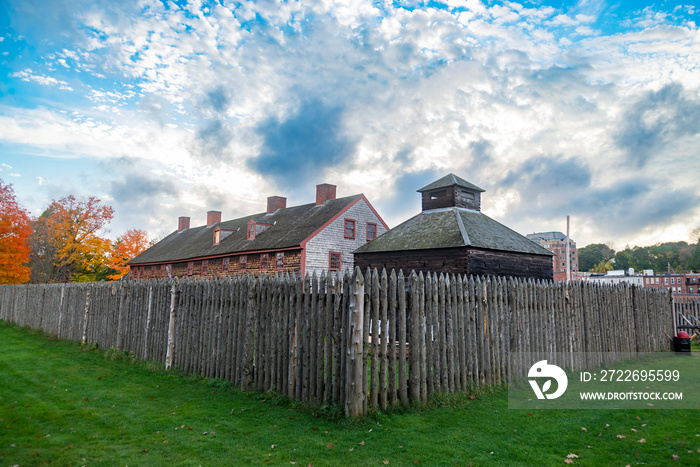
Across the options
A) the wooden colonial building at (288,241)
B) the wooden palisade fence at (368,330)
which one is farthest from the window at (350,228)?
the wooden palisade fence at (368,330)

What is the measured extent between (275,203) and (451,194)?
19.3 m

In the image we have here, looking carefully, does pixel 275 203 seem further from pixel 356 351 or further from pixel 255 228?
pixel 356 351

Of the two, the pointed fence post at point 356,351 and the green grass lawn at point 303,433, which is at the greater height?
the pointed fence post at point 356,351

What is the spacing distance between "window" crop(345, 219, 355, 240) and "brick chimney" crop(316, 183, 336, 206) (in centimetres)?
400

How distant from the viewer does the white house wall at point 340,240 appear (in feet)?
98.6

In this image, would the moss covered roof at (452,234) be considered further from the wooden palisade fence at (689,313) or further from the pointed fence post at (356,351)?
the pointed fence post at (356,351)

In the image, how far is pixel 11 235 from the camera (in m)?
31.8

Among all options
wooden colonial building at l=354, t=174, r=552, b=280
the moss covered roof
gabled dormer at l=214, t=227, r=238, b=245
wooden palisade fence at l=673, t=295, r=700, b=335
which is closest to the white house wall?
wooden colonial building at l=354, t=174, r=552, b=280

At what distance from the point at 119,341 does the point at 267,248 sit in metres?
18.6

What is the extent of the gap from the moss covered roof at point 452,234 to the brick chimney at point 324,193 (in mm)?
11050

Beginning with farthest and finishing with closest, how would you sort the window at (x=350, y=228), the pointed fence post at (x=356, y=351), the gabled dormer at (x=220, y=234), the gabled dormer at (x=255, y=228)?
the gabled dormer at (x=220, y=234) < the gabled dormer at (x=255, y=228) < the window at (x=350, y=228) < the pointed fence post at (x=356, y=351)

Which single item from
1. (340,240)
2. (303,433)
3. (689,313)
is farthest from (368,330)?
(340,240)

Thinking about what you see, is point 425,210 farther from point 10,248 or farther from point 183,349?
point 10,248

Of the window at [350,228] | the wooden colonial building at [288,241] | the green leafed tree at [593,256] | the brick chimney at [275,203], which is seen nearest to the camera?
the wooden colonial building at [288,241]
